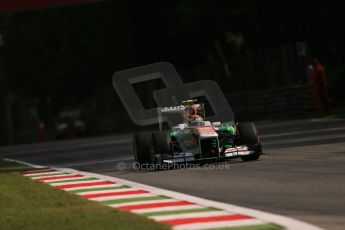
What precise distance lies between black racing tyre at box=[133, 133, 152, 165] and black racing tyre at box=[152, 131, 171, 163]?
26 cm

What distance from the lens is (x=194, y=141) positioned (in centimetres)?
1631

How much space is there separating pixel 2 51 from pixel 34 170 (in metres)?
45.2

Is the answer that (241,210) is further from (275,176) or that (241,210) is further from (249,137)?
(249,137)

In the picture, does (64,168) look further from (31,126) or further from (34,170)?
(31,126)

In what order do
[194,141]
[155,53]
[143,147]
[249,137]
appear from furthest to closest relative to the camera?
[155,53] → [143,147] → [249,137] → [194,141]

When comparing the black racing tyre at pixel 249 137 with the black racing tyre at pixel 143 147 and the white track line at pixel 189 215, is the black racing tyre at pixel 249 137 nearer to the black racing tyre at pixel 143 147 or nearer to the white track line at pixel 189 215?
the black racing tyre at pixel 143 147

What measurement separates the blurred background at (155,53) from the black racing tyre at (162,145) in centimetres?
1148

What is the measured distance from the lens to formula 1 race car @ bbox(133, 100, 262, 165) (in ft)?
53.1

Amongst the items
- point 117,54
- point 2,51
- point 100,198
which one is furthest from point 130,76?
point 2,51

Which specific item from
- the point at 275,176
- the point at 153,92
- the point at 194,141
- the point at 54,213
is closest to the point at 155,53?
the point at 153,92

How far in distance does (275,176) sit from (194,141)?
8.84 feet

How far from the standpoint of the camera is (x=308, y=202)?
429 inches

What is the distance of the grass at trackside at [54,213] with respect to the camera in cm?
966

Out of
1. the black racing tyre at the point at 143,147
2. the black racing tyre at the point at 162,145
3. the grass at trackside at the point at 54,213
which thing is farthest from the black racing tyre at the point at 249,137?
the grass at trackside at the point at 54,213
